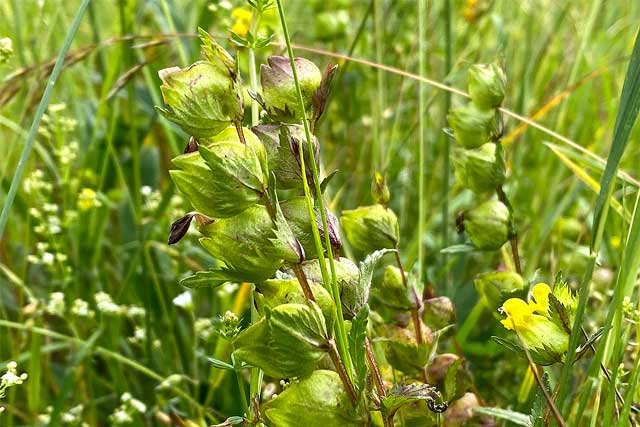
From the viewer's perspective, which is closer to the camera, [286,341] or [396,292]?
[286,341]

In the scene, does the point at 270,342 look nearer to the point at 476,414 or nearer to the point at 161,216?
the point at 476,414

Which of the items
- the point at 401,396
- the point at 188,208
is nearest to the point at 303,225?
the point at 401,396

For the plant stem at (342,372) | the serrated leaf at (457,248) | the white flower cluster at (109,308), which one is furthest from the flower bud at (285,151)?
the white flower cluster at (109,308)

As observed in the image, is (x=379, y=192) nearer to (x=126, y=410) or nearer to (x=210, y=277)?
(x=210, y=277)

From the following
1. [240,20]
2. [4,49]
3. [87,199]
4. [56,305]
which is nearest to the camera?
[4,49]

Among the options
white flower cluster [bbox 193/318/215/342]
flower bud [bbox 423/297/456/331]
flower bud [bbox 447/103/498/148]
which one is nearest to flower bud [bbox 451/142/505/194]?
flower bud [bbox 447/103/498/148]

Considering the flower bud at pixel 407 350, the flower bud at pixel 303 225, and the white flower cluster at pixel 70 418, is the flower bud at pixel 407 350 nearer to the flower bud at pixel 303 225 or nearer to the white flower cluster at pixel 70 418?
the flower bud at pixel 303 225

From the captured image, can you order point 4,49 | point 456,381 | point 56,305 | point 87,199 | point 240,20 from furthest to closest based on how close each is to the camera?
point 240,20
point 87,199
point 56,305
point 4,49
point 456,381

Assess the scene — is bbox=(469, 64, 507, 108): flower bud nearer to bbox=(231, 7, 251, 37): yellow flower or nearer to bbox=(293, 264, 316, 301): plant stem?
bbox=(293, 264, 316, 301): plant stem
